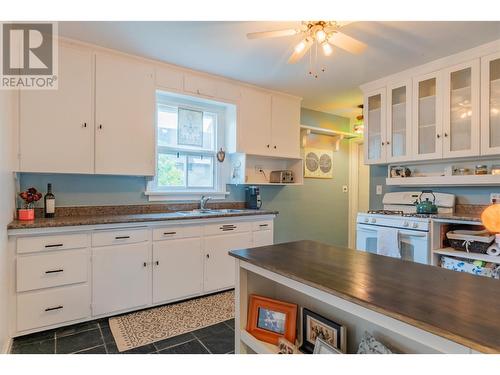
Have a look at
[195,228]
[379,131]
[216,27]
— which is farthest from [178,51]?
[379,131]

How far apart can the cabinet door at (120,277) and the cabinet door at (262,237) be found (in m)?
1.25

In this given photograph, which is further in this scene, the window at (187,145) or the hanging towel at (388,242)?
the window at (187,145)

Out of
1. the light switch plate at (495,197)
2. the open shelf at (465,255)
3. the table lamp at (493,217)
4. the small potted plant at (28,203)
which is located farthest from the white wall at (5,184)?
the light switch plate at (495,197)

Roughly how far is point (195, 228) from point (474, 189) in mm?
2949

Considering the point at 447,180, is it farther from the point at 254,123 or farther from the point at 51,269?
the point at 51,269

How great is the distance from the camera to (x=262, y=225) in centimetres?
359

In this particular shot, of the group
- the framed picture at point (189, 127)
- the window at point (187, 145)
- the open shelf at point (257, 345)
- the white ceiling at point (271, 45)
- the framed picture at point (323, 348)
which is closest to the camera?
the framed picture at point (323, 348)

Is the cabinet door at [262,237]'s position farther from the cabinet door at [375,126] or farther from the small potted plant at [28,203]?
the small potted plant at [28,203]

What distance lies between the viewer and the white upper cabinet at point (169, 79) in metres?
3.11

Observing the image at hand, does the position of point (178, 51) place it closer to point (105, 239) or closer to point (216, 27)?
point (216, 27)

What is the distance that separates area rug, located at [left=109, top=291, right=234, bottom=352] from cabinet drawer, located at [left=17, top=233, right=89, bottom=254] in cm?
73

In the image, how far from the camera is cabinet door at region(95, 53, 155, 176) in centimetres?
277

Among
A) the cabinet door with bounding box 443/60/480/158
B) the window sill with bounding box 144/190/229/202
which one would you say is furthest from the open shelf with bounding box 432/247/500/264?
the window sill with bounding box 144/190/229/202
